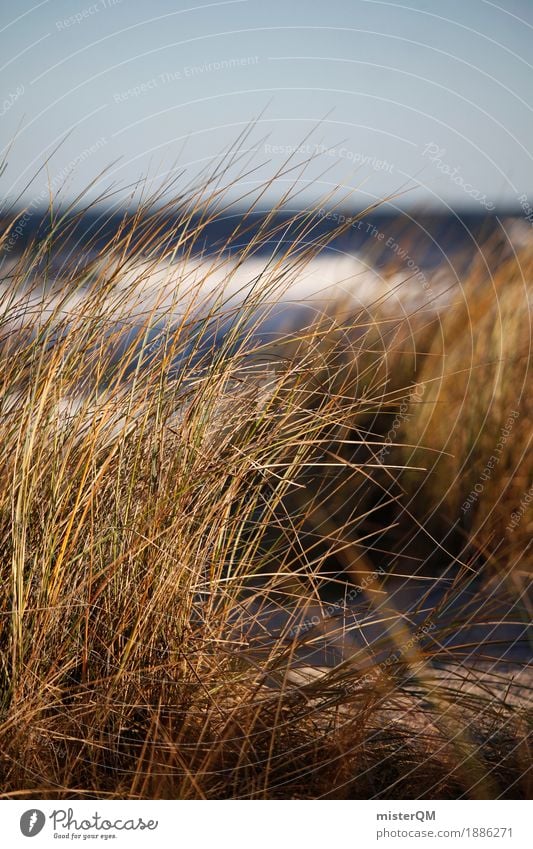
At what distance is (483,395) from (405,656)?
109 centimetres

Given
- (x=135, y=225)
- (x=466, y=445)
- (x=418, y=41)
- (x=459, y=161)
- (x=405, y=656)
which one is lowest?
(x=405, y=656)

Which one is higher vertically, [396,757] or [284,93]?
[284,93]

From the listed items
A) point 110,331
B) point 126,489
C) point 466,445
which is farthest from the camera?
point 466,445

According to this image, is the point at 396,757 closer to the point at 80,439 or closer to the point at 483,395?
the point at 80,439

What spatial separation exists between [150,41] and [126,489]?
3.09ft

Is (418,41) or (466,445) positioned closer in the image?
(418,41)

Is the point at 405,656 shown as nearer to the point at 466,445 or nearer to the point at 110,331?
the point at 110,331

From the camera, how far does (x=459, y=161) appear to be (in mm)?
1752

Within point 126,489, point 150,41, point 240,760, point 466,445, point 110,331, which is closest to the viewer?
point 240,760

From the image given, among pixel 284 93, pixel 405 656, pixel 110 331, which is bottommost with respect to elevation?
pixel 405 656

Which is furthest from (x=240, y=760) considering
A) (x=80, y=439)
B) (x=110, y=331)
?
(x=110, y=331)

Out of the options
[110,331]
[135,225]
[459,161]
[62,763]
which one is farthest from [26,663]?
[459,161]

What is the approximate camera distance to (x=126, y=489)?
4.42 feet

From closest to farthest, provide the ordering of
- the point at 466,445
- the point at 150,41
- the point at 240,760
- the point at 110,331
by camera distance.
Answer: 1. the point at 240,760
2. the point at 110,331
3. the point at 150,41
4. the point at 466,445
